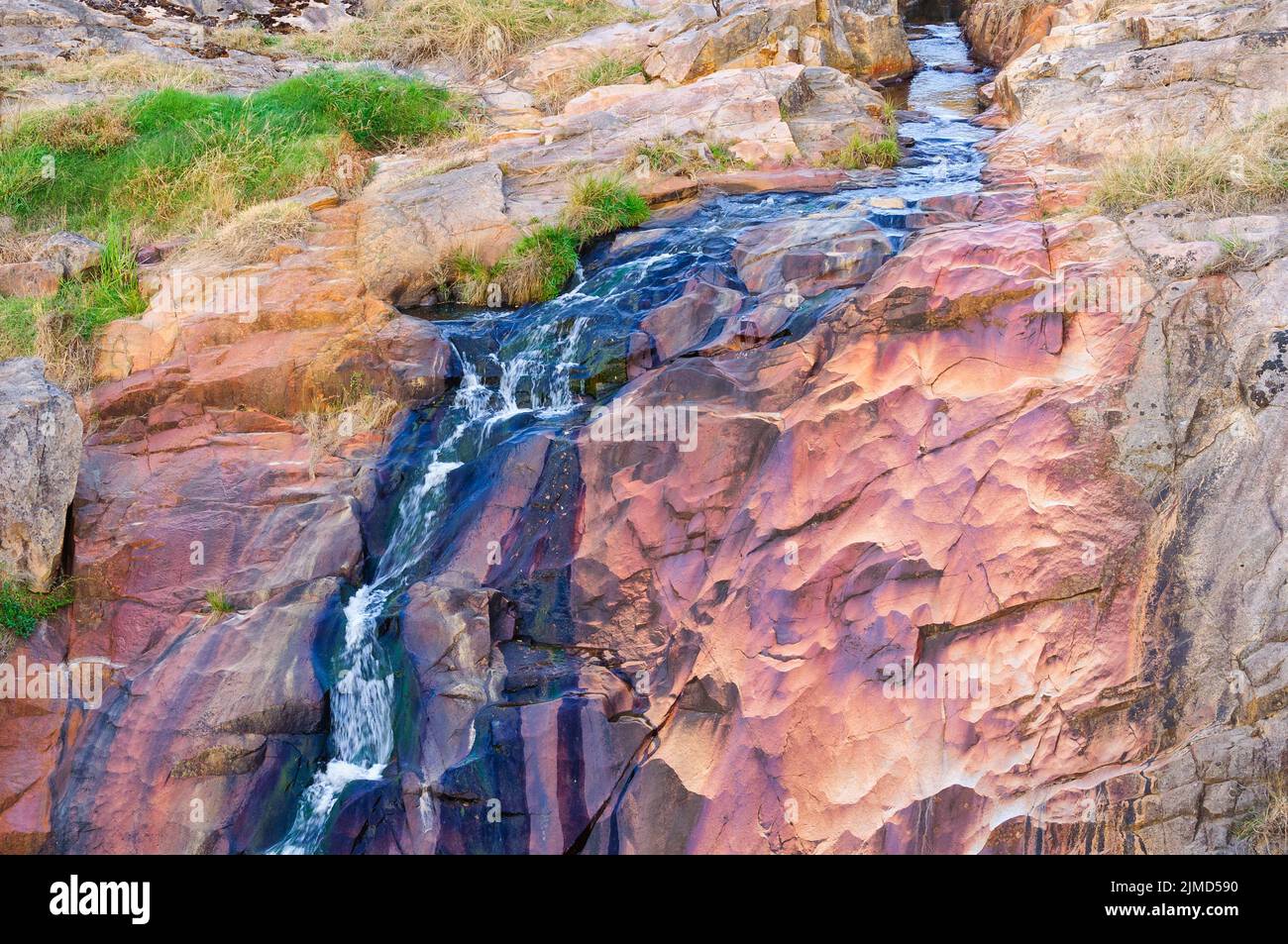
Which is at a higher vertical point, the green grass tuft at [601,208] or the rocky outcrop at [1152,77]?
the rocky outcrop at [1152,77]

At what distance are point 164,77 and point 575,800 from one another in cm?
1086

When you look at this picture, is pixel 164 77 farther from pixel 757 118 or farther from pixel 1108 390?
pixel 1108 390

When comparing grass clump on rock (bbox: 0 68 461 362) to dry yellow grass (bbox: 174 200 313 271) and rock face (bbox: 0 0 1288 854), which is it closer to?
dry yellow grass (bbox: 174 200 313 271)

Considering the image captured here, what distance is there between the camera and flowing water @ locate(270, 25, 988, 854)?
17.0 ft

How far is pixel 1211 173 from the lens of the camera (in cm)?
615

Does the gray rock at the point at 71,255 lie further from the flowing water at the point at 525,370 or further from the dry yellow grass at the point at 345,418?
the flowing water at the point at 525,370

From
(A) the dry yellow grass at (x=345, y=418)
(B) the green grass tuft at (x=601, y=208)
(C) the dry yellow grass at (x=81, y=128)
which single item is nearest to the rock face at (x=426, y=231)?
(B) the green grass tuft at (x=601, y=208)

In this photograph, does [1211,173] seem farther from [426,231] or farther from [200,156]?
[200,156]

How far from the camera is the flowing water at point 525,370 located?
519 centimetres

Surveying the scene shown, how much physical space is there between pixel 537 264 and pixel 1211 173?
5.06m

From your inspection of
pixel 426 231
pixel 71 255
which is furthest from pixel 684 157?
pixel 71 255

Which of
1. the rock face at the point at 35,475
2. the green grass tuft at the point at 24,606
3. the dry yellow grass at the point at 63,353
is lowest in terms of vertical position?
the green grass tuft at the point at 24,606

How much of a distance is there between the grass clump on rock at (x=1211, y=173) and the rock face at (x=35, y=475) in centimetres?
714

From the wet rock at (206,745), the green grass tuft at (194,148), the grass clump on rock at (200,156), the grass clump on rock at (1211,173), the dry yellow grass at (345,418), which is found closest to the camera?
the wet rock at (206,745)
